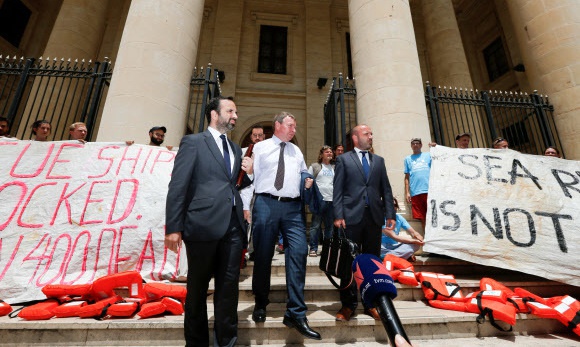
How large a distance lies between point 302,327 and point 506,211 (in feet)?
11.7

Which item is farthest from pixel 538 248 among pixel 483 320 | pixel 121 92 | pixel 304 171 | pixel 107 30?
pixel 107 30

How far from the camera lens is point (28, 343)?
7.88 ft

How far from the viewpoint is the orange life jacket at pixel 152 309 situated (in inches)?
106

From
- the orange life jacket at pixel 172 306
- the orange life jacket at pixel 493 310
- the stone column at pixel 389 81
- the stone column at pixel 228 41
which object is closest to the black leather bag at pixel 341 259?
the orange life jacket at pixel 493 310

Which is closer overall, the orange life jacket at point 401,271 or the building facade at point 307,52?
the orange life jacket at point 401,271

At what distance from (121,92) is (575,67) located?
34.4ft

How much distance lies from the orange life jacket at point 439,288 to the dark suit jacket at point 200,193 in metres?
2.51

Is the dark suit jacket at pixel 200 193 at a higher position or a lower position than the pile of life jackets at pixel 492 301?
higher

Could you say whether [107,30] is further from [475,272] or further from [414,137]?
[475,272]

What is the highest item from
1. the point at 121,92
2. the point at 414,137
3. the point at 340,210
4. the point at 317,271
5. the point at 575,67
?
the point at 575,67

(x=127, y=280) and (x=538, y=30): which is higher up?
(x=538, y=30)

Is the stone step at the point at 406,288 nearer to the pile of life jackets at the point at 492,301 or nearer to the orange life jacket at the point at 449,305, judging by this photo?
the pile of life jackets at the point at 492,301

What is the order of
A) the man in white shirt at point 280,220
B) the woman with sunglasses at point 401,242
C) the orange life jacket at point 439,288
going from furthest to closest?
the woman with sunglasses at point 401,242 < the orange life jacket at point 439,288 < the man in white shirt at point 280,220

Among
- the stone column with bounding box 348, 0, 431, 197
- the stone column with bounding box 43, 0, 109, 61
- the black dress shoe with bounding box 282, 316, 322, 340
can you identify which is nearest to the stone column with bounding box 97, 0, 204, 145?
Answer: the stone column with bounding box 348, 0, 431, 197
